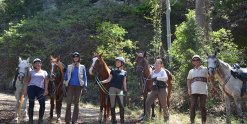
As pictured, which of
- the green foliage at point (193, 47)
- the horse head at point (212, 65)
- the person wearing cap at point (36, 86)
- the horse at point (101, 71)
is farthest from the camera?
the green foliage at point (193, 47)

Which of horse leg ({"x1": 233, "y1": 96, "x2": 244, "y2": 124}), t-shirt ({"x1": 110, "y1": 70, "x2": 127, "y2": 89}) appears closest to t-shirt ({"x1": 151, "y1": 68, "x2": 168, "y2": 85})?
t-shirt ({"x1": 110, "y1": 70, "x2": 127, "y2": 89})

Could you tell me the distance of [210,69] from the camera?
29.7 feet

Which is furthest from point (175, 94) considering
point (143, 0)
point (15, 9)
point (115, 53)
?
point (15, 9)

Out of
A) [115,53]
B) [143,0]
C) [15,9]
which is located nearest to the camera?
[115,53]

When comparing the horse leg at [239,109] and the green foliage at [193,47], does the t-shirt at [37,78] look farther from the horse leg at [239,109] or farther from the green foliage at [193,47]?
the green foliage at [193,47]

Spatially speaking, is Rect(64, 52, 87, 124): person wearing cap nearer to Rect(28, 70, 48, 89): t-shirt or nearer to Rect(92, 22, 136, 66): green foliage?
Rect(28, 70, 48, 89): t-shirt

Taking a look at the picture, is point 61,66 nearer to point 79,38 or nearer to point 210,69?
point 210,69

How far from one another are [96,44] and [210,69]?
1258 centimetres

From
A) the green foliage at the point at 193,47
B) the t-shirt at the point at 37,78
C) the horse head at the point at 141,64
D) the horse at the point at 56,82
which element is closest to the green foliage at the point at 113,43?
the green foliage at the point at 193,47

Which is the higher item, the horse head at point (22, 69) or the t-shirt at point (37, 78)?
the horse head at point (22, 69)

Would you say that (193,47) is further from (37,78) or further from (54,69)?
(37,78)

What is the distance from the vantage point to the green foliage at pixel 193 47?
42.6 ft

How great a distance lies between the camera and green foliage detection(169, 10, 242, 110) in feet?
42.6

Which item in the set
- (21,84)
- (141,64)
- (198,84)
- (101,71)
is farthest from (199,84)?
(21,84)
